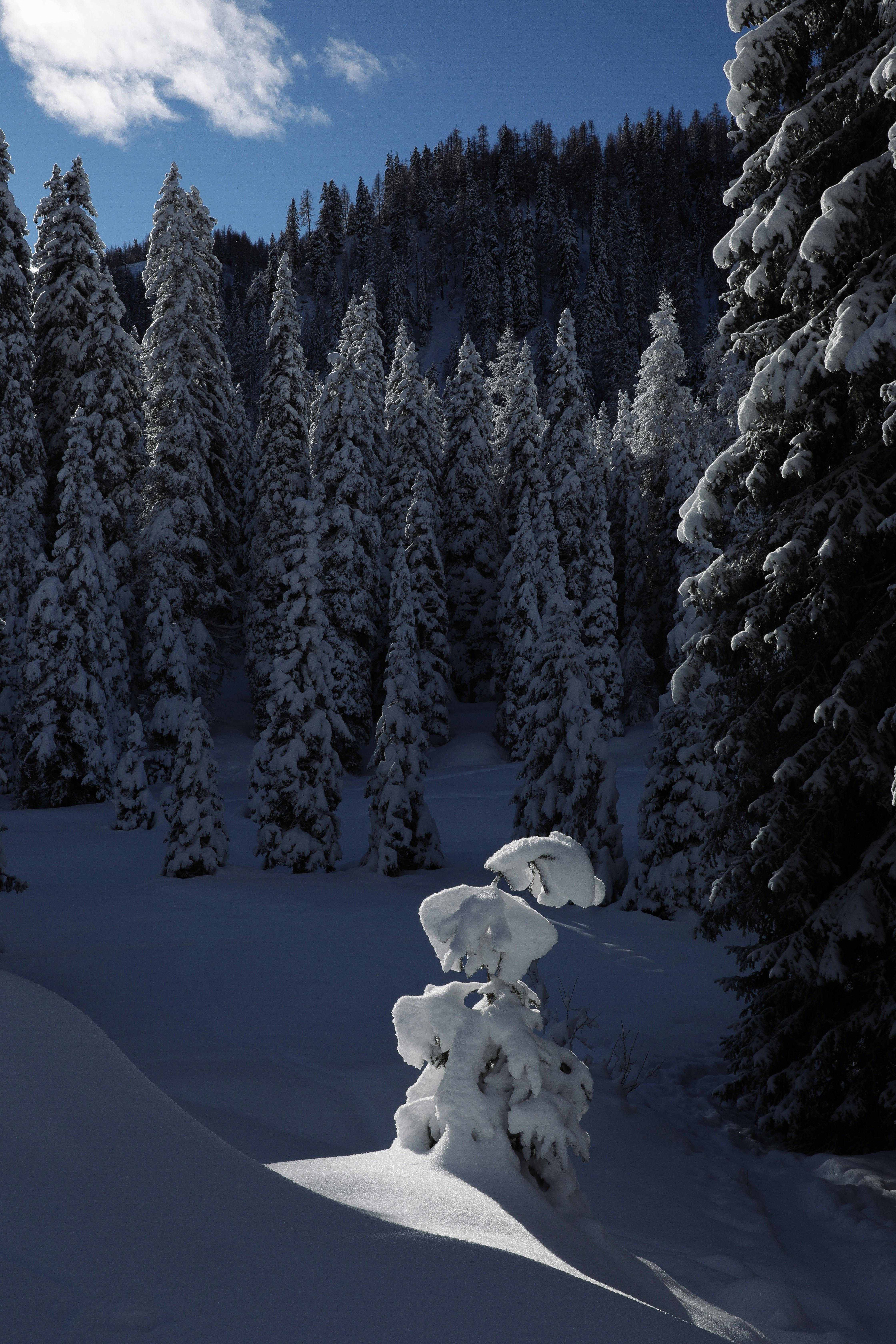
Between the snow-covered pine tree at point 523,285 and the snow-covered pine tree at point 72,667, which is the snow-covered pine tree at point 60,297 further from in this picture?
the snow-covered pine tree at point 523,285

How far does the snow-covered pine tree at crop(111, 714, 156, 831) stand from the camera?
73.6 feet

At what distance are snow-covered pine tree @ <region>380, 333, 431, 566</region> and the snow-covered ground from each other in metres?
24.7

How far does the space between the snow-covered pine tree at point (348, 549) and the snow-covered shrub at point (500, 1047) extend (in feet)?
91.3

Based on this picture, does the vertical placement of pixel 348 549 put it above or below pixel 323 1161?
above

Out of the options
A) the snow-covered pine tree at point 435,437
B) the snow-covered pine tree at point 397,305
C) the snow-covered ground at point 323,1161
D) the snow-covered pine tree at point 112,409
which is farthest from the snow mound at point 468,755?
the snow-covered pine tree at point 397,305

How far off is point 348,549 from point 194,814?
17564mm

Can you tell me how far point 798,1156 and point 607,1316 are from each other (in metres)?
5.96

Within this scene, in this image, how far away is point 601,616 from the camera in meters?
35.1

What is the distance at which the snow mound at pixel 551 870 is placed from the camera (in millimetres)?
4305

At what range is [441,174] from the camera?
122875 millimetres

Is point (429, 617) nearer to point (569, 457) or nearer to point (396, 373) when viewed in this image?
point (569, 457)

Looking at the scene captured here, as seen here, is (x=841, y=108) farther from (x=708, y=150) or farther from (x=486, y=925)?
(x=708, y=150)

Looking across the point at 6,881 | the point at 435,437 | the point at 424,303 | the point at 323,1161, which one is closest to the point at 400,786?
the point at 6,881

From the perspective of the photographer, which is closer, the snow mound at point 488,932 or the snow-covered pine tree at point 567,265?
the snow mound at point 488,932
